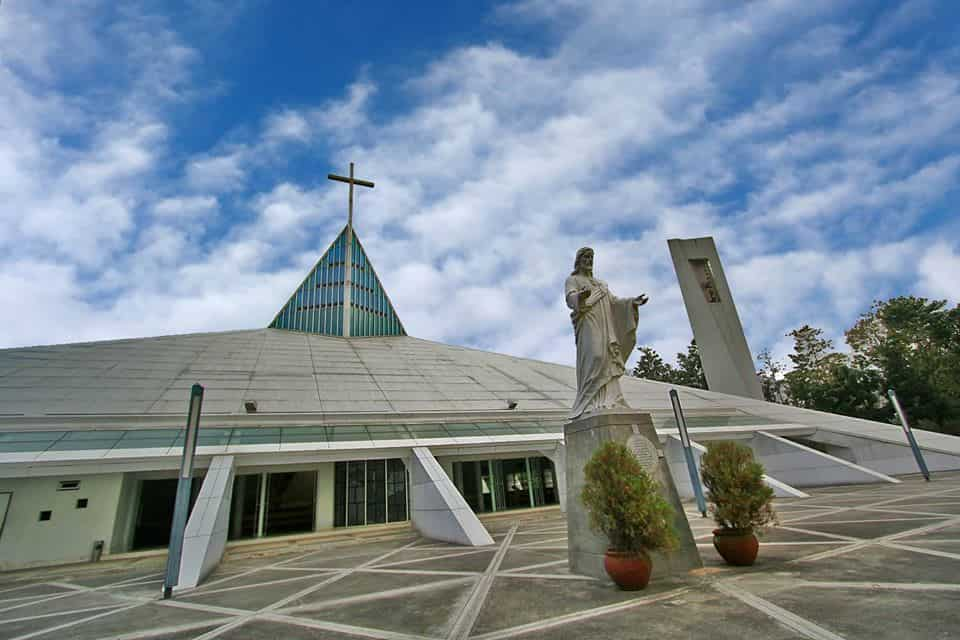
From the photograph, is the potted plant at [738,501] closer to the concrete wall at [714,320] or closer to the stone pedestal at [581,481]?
the stone pedestal at [581,481]

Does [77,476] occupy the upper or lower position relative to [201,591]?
upper

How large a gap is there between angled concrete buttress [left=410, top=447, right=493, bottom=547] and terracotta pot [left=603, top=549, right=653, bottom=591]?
5.55 metres

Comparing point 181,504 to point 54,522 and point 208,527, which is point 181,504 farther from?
point 54,522

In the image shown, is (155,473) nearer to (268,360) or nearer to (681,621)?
(268,360)

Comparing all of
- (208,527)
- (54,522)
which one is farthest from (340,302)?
(208,527)

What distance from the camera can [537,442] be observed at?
50.9 feet

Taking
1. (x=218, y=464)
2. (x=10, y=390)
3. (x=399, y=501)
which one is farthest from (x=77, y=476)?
(x=399, y=501)

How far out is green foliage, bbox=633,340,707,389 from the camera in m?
59.4

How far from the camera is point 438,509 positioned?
37.8ft

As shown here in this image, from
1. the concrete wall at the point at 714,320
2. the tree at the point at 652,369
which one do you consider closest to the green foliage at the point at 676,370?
the tree at the point at 652,369

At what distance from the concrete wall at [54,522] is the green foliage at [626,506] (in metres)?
14.7

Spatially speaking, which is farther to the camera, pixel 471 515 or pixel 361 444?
pixel 361 444

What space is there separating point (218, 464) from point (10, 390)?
33.2 feet

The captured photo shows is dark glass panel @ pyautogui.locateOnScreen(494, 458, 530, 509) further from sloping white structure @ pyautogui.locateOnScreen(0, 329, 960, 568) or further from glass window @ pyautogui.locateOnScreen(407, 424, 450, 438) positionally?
glass window @ pyautogui.locateOnScreen(407, 424, 450, 438)
